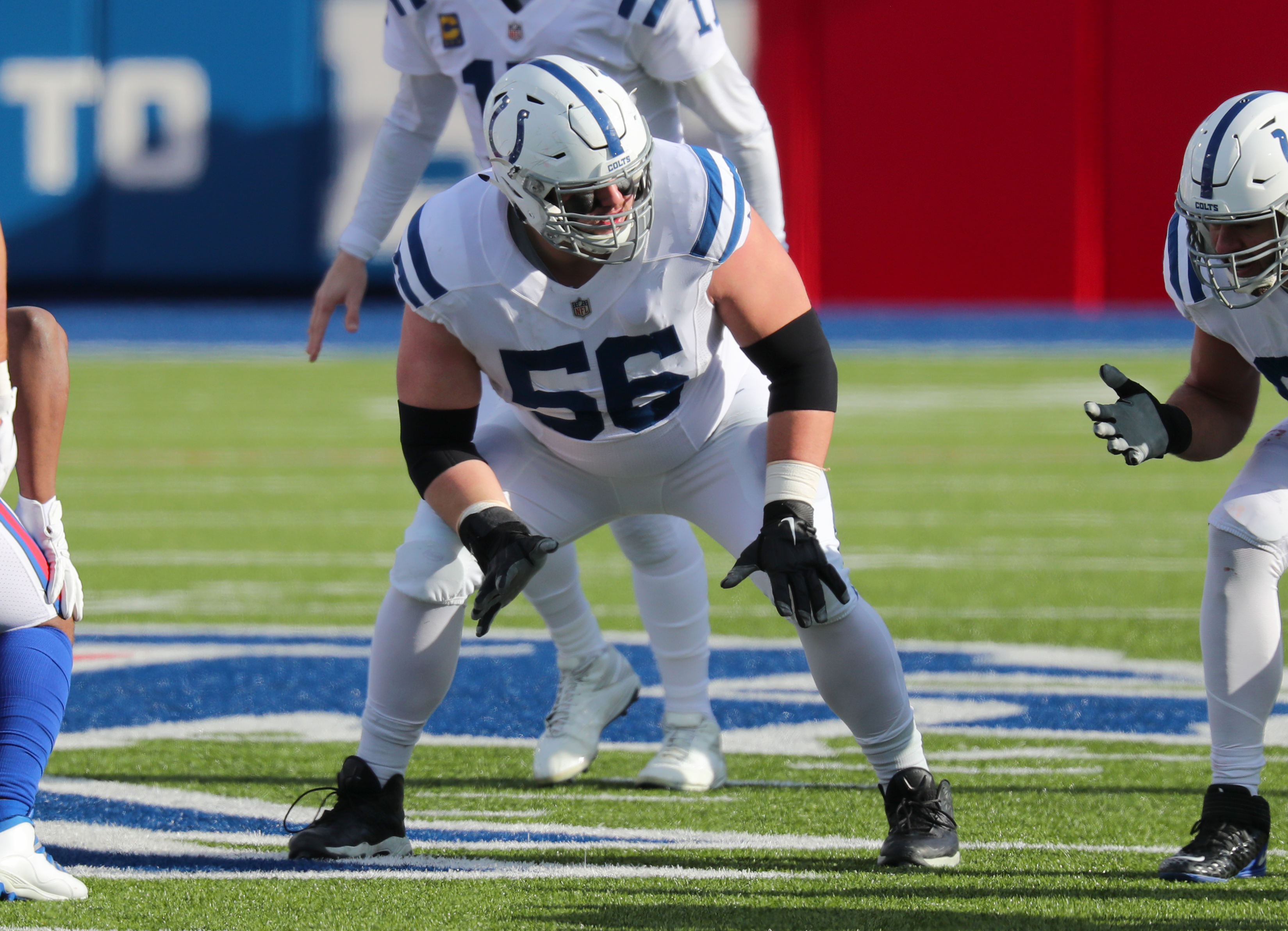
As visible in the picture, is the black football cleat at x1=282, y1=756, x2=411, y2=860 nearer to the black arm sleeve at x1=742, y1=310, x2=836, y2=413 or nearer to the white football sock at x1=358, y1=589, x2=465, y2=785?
the white football sock at x1=358, y1=589, x2=465, y2=785

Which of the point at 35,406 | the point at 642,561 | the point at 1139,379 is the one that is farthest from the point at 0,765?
the point at 1139,379

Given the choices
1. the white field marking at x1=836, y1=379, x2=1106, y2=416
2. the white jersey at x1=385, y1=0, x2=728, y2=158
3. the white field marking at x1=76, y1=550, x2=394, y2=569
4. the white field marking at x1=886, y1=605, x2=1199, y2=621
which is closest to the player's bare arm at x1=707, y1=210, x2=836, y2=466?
the white jersey at x1=385, y1=0, x2=728, y2=158

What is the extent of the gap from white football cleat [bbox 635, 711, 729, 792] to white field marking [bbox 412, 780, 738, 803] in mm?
35

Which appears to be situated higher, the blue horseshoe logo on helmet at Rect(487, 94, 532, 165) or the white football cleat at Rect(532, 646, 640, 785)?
the blue horseshoe logo on helmet at Rect(487, 94, 532, 165)

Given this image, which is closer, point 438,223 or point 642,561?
point 438,223

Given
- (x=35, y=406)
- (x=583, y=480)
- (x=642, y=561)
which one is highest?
(x=35, y=406)

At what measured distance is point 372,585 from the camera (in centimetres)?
608

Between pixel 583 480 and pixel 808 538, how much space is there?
1.67ft

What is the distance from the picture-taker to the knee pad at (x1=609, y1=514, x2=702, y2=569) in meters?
3.71

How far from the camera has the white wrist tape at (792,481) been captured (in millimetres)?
2887

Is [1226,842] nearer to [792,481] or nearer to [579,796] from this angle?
[792,481]

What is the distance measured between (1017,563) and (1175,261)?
11.8 feet

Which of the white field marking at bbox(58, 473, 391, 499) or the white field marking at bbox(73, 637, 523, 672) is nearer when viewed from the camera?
the white field marking at bbox(73, 637, 523, 672)

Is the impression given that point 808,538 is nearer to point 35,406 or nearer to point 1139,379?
point 35,406
